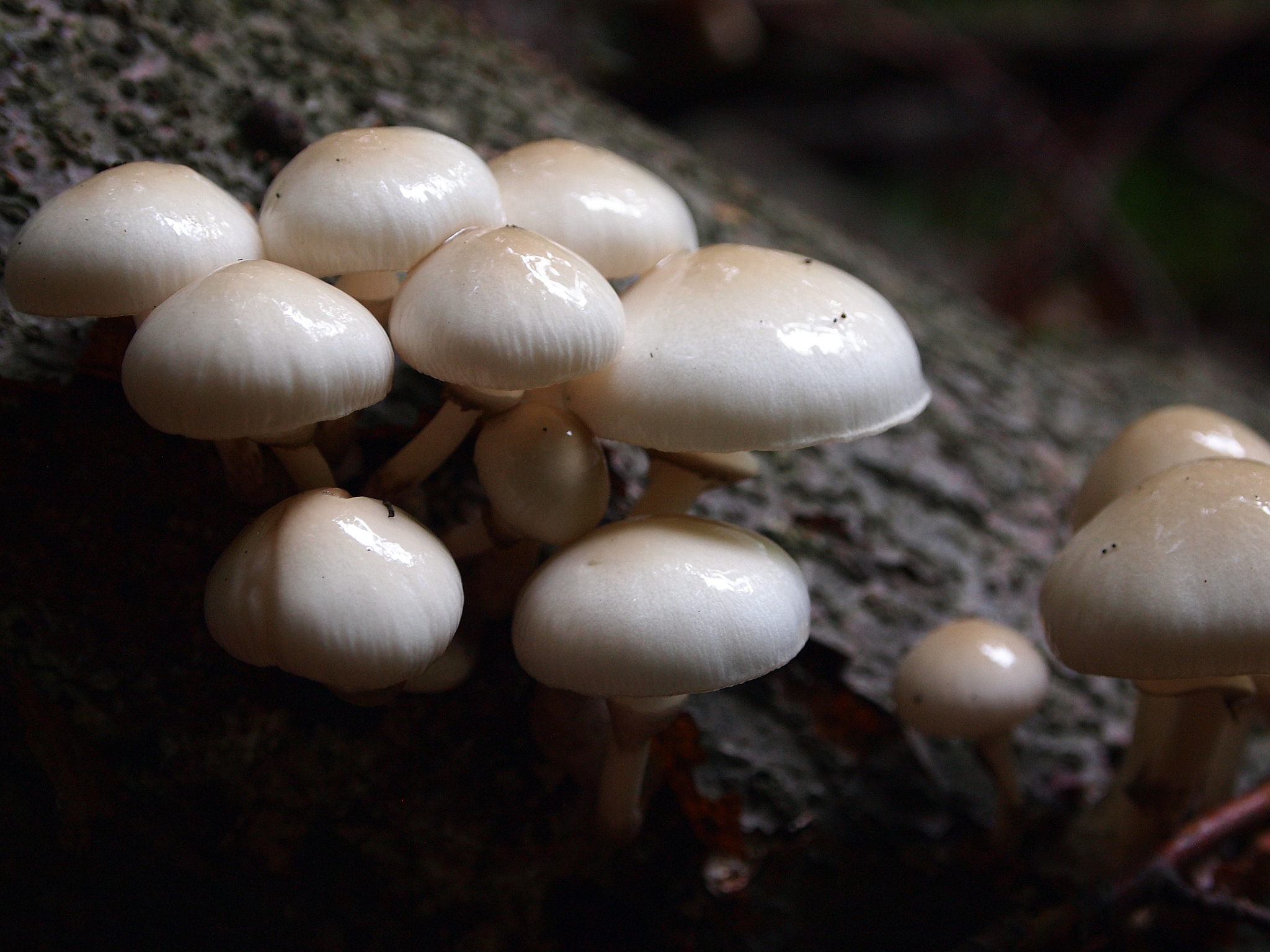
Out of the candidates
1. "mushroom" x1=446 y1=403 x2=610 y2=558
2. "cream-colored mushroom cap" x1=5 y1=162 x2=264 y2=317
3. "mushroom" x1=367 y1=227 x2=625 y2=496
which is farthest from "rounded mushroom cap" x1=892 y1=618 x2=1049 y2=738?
"cream-colored mushroom cap" x1=5 y1=162 x2=264 y2=317

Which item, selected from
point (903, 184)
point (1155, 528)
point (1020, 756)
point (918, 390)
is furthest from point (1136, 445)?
point (903, 184)

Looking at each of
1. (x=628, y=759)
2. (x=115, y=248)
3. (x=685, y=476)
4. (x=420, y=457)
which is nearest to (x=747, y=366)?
(x=685, y=476)

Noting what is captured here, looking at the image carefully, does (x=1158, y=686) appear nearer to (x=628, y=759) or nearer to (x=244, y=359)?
(x=628, y=759)

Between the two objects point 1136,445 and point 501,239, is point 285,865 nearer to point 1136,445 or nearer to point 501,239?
point 501,239

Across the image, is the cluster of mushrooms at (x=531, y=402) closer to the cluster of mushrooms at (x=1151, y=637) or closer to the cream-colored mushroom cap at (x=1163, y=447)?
the cluster of mushrooms at (x=1151, y=637)

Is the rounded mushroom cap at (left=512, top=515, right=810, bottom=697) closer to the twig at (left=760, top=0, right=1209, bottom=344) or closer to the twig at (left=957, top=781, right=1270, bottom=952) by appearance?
the twig at (left=957, top=781, right=1270, bottom=952)

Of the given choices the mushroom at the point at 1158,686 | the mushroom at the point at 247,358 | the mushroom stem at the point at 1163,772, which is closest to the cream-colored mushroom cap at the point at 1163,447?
the mushroom at the point at 1158,686

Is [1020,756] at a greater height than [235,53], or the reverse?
[235,53]
